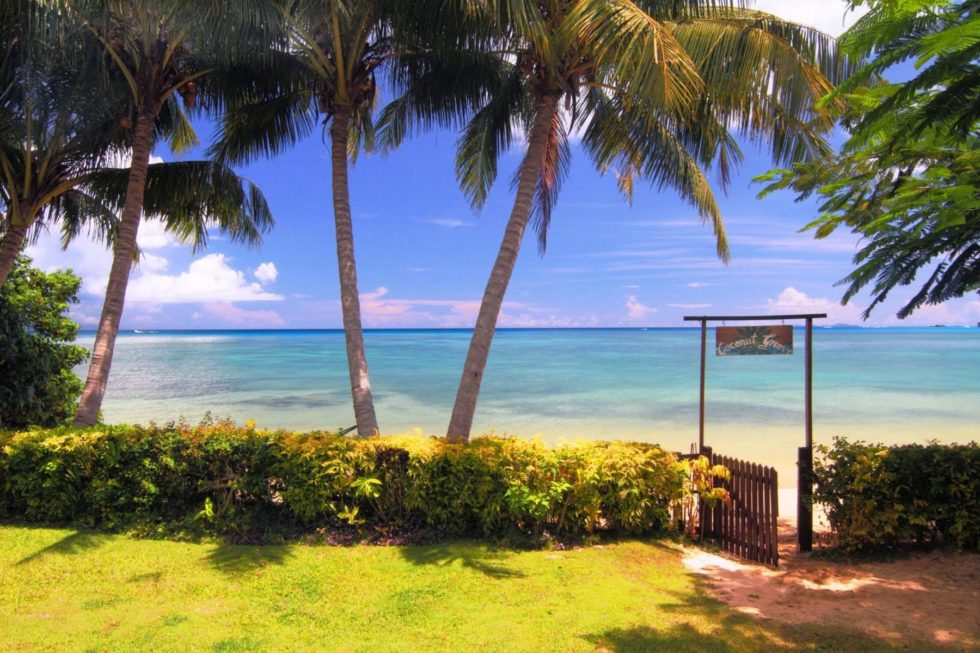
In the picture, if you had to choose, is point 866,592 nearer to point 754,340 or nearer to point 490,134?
point 754,340

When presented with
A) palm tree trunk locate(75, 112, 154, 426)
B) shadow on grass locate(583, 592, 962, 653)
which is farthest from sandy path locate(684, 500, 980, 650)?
palm tree trunk locate(75, 112, 154, 426)

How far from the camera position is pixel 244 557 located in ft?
18.7

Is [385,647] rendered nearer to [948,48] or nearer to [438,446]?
[438,446]

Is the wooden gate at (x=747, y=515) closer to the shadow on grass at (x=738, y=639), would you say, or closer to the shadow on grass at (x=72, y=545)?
the shadow on grass at (x=738, y=639)

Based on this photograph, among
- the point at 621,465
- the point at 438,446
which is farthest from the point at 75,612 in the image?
the point at 621,465

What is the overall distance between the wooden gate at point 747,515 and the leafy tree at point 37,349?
11583 millimetres

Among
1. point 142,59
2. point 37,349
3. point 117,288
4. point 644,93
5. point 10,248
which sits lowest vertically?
point 37,349

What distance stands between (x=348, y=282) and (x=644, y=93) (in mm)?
4507

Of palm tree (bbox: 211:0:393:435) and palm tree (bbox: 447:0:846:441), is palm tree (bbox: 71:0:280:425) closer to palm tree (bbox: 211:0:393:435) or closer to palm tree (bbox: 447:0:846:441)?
palm tree (bbox: 211:0:393:435)

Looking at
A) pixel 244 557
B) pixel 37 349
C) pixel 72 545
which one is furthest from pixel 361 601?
pixel 37 349

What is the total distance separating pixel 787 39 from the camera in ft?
23.9

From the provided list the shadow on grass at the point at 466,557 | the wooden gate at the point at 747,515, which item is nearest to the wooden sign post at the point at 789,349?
the wooden gate at the point at 747,515

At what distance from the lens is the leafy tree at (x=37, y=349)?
33.6 feet

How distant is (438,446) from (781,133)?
659 cm
